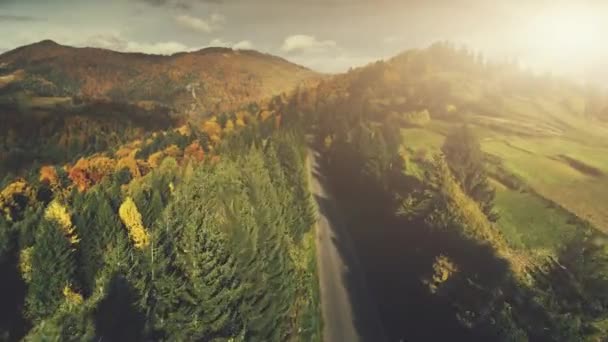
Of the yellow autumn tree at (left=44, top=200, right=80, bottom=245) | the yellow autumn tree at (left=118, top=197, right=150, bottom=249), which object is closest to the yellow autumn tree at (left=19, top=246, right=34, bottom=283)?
the yellow autumn tree at (left=44, top=200, right=80, bottom=245)

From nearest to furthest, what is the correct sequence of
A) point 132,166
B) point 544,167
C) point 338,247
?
point 338,247 < point 544,167 < point 132,166

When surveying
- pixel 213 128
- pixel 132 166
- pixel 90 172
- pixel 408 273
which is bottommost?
pixel 408 273

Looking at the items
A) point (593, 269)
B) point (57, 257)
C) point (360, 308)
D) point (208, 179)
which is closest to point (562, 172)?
point (360, 308)

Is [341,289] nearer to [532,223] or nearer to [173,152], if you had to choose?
[532,223]

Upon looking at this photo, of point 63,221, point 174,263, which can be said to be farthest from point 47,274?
point 174,263

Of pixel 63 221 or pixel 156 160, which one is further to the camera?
pixel 156 160

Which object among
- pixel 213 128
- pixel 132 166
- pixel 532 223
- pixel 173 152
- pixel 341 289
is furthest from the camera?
pixel 213 128

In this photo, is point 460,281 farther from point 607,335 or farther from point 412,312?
point 607,335

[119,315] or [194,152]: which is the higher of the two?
[119,315]
